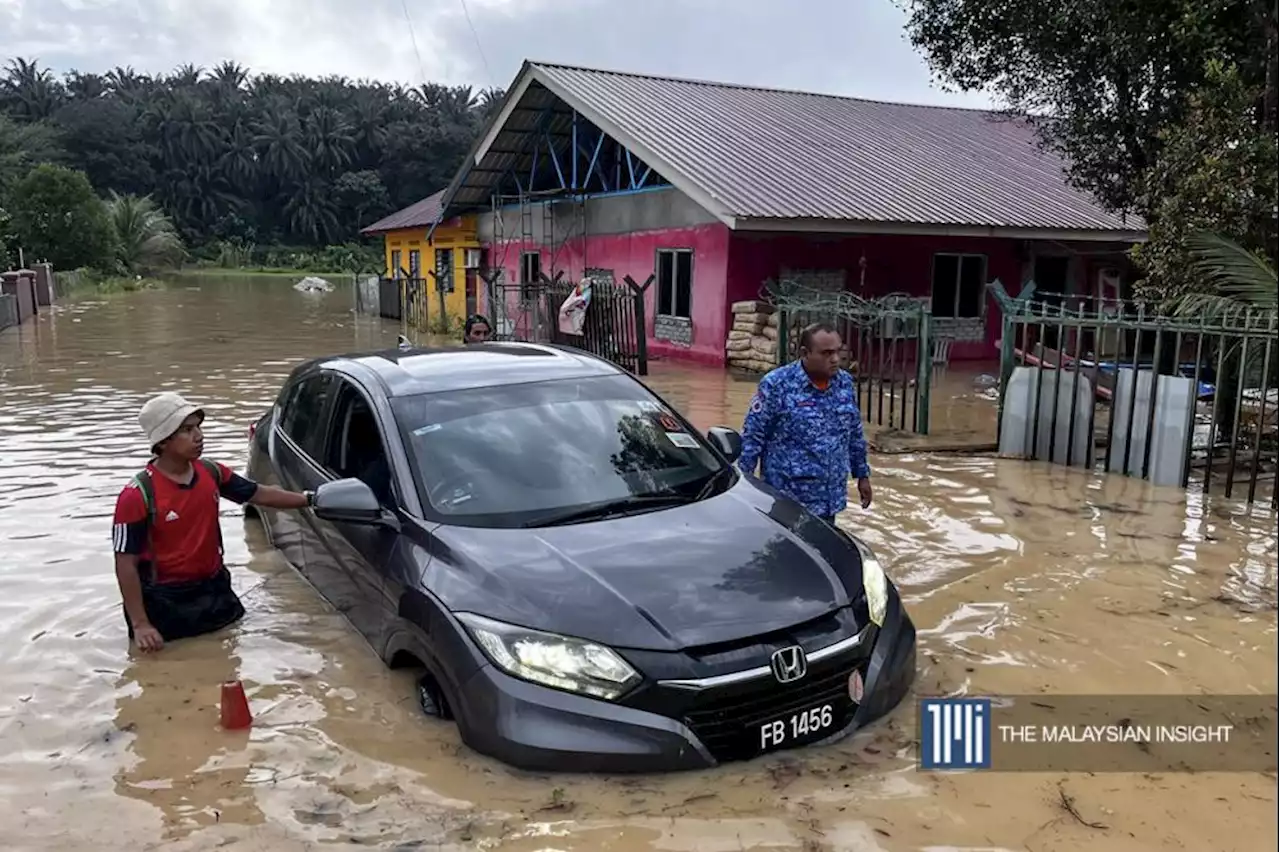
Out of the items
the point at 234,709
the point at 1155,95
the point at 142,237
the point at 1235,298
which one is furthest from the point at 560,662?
the point at 142,237

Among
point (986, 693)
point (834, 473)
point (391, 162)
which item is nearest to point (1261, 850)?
point (986, 693)

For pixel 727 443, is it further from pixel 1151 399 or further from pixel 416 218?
pixel 416 218

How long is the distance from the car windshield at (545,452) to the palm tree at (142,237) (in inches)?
2124

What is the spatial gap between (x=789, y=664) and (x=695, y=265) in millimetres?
13971

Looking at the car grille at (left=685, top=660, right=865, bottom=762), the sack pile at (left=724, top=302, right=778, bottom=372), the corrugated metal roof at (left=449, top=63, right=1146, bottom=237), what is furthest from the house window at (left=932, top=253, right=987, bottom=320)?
the car grille at (left=685, top=660, right=865, bottom=762)

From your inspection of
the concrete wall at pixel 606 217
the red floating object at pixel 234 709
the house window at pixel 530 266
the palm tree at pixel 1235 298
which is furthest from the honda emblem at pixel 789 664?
the house window at pixel 530 266

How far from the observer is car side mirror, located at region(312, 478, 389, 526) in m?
4.00

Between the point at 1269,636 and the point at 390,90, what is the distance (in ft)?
355

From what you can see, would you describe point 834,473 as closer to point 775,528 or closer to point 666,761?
point 775,528

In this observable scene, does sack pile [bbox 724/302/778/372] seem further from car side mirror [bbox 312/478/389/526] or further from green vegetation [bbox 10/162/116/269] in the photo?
green vegetation [bbox 10/162/116/269]

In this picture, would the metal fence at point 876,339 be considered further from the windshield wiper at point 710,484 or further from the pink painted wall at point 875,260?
the windshield wiper at point 710,484

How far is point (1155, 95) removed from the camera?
33.8 ft

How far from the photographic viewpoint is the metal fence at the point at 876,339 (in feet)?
33.2

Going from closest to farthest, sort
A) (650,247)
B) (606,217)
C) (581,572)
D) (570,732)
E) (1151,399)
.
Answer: (570,732)
(581,572)
(1151,399)
(650,247)
(606,217)
